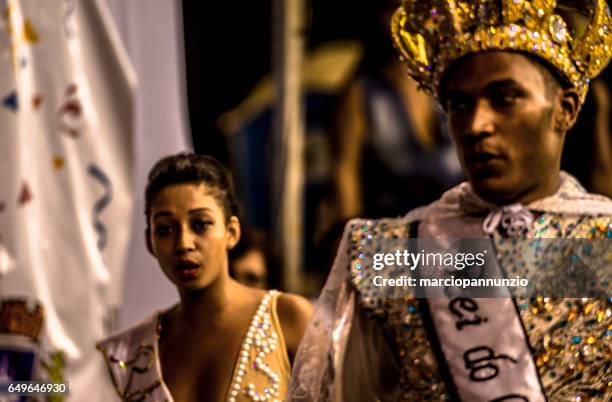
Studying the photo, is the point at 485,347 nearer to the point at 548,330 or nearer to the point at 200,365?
the point at 548,330

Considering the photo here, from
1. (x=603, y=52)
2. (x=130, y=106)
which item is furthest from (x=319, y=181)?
(x=603, y=52)

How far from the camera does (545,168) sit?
239 cm

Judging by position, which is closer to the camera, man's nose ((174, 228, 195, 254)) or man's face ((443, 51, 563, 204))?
man's face ((443, 51, 563, 204))

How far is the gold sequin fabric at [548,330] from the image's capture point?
230 cm

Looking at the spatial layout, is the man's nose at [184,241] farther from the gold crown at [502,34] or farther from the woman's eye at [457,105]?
the woman's eye at [457,105]

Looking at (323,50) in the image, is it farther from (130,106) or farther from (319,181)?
(130,106)

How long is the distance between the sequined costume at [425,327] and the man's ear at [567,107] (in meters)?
0.13

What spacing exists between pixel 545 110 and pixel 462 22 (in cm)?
26

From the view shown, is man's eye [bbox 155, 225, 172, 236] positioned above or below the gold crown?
below

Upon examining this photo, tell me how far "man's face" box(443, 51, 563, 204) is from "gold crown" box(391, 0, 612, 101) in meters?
0.04

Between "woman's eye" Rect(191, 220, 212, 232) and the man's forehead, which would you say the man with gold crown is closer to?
the man's forehead

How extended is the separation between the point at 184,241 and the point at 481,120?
957mm

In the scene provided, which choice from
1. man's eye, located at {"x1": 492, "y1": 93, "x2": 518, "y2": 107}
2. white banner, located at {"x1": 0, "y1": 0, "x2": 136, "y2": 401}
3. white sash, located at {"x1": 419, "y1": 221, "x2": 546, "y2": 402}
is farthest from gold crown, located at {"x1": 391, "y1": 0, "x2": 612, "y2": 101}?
white banner, located at {"x1": 0, "y1": 0, "x2": 136, "y2": 401}

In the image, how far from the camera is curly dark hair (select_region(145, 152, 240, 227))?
3076 millimetres
